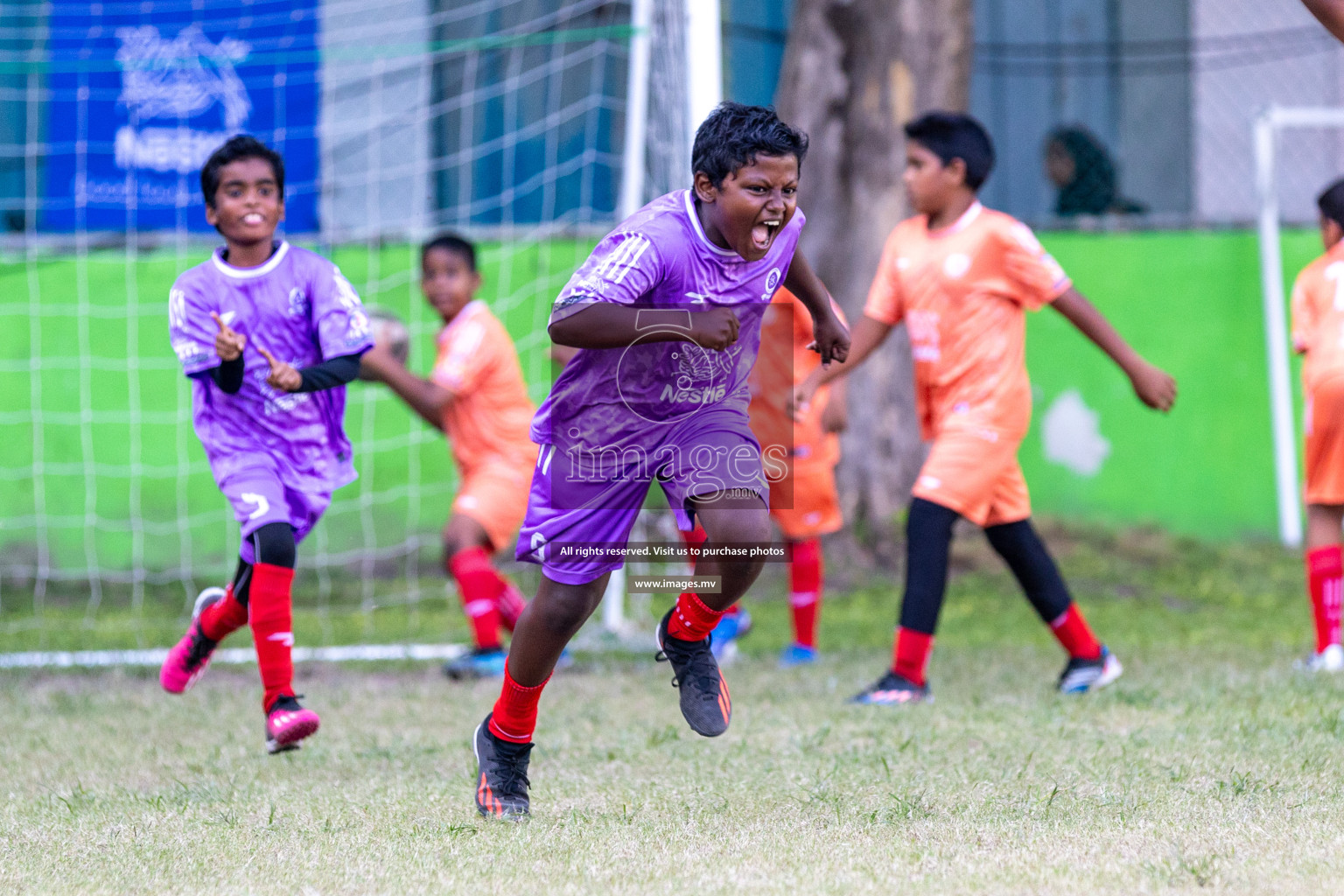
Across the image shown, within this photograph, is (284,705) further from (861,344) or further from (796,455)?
(796,455)

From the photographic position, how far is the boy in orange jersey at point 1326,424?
5.37 m

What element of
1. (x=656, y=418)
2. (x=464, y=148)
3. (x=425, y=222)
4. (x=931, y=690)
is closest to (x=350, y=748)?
(x=656, y=418)

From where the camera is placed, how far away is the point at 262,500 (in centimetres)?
419

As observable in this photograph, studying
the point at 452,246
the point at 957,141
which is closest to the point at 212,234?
the point at 452,246

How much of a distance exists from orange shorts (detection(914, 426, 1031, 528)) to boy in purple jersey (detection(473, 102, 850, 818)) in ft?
5.42

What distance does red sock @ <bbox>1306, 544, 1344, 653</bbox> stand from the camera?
5.44 m

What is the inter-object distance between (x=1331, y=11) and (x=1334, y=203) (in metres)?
2.04

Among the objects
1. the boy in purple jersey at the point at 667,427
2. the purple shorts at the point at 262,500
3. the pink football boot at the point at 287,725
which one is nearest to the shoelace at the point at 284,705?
the pink football boot at the point at 287,725

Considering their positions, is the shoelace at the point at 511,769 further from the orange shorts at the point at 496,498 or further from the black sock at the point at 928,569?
the orange shorts at the point at 496,498

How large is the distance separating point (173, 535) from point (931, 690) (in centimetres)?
461

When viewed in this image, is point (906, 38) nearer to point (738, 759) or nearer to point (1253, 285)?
point (1253, 285)

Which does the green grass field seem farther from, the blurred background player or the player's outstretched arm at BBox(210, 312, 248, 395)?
the player's outstretched arm at BBox(210, 312, 248, 395)

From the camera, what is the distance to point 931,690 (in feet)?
17.3

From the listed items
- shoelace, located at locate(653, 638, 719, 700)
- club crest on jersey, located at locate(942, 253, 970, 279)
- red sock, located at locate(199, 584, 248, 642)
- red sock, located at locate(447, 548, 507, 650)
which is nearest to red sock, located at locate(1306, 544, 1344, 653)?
club crest on jersey, located at locate(942, 253, 970, 279)
